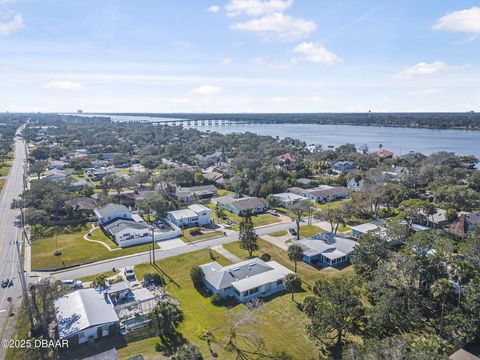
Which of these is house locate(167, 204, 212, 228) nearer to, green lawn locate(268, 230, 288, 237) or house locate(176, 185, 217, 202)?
house locate(176, 185, 217, 202)

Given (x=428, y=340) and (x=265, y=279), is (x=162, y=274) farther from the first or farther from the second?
(x=428, y=340)

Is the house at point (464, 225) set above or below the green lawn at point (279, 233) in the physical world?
above

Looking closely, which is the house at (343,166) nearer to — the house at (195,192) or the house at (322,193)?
the house at (322,193)

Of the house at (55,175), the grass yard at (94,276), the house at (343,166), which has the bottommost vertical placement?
the grass yard at (94,276)

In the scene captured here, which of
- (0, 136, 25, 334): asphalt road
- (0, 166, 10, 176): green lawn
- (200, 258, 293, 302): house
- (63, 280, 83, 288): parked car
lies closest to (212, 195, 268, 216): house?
(200, 258, 293, 302): house

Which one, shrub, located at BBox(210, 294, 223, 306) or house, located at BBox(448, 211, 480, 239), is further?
house, located at BBox(448, 211, 480, 239)

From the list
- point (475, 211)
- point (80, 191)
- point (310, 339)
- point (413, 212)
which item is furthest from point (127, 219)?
point (475, 211)

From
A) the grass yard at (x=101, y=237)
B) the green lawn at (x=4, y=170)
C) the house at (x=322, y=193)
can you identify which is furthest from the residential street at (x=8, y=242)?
the house at (x=322, y=193)
